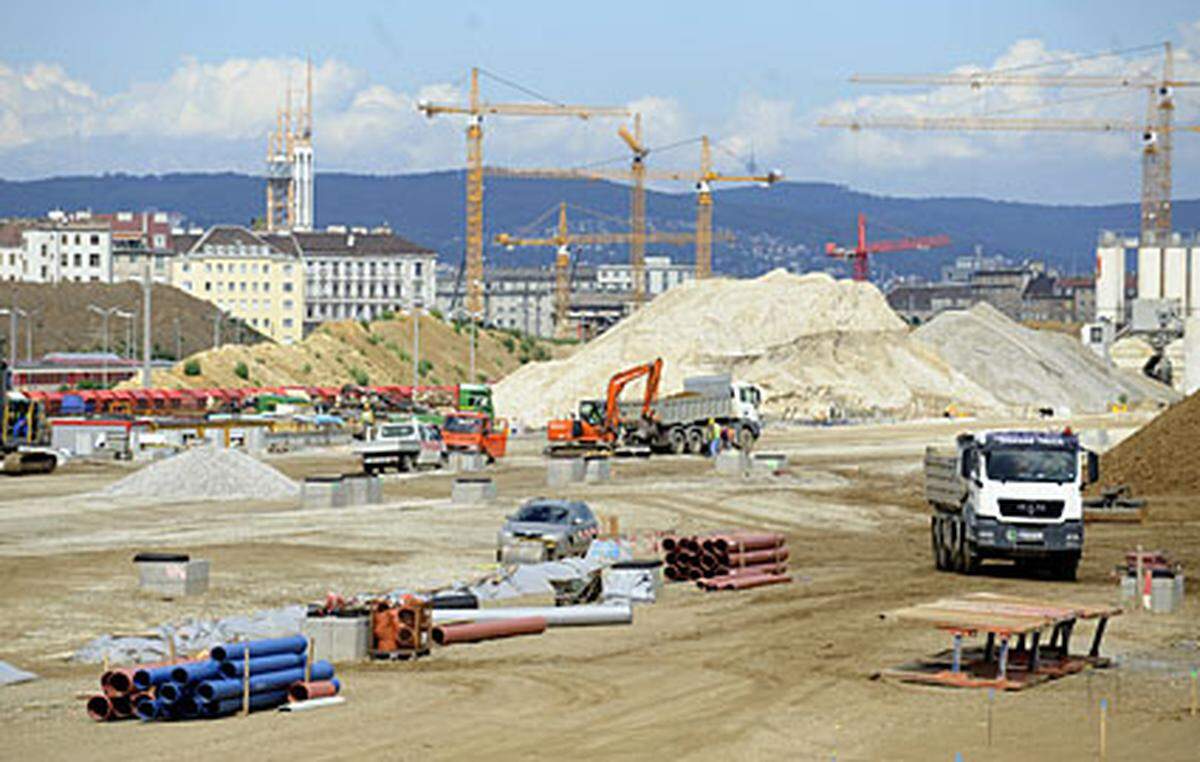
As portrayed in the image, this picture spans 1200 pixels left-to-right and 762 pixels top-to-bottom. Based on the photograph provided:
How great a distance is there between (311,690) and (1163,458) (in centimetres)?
3941

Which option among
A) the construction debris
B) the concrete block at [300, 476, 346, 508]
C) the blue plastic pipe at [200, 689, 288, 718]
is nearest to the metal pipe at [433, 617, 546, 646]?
the blue plastic pipe at [200, 689, 288, 718]

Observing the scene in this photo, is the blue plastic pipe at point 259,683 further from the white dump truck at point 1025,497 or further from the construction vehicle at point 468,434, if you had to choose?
the construction vehicle at point 468,434

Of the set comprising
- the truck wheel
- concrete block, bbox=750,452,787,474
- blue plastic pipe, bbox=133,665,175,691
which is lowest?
blue plastic pipe, bbox=133,665,175,691

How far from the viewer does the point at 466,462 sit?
6631 centimetres

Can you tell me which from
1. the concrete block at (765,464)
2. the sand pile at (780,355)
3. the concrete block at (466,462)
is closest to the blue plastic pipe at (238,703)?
the concrete block at (765,464)

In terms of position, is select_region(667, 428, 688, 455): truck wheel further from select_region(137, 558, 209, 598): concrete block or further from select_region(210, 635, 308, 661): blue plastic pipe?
select_region(210, 635, 308, 661): blue plastic pipe

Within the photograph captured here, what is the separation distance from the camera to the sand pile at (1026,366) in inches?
5010

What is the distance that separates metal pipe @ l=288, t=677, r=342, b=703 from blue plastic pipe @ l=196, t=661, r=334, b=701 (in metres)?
0.10

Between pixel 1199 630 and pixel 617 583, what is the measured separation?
866 centimetres

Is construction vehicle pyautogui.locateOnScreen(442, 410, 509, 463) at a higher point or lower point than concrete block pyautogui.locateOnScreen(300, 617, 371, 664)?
higher

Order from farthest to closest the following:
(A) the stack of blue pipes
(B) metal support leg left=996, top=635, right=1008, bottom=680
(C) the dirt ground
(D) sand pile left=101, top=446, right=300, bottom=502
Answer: (D) sand pile left=101, top=446, right=300, bottom=502 < (B) metal support leg left=996, top=635, right=1008, bottom=680 < (A) the stack of blue pipes < (C) the dirt ground

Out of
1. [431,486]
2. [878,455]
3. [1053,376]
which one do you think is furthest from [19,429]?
[1053,376]

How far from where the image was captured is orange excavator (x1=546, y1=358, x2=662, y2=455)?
7238cm

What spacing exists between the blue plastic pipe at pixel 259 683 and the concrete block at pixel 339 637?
2155 millimetres
